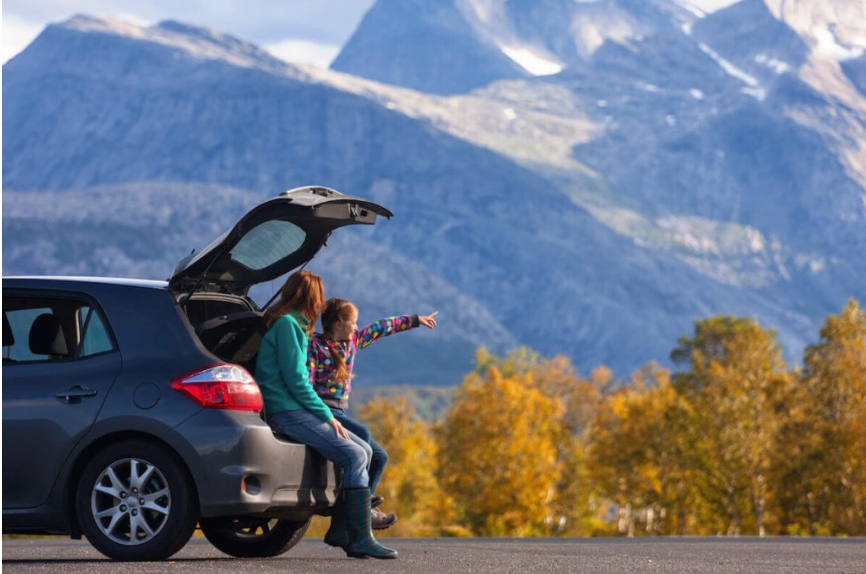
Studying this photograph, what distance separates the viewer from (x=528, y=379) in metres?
85.1

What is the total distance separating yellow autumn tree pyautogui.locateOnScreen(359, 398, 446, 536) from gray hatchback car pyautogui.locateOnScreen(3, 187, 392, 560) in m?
78.4

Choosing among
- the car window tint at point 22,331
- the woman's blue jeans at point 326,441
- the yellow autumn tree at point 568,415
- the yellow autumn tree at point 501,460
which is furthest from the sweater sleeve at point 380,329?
the yellow autumn tree at point 568,415

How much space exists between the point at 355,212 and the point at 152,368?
1.86 meters

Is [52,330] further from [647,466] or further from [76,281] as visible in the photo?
[647,466]

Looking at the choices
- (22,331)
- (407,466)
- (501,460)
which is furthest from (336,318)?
(407,466)

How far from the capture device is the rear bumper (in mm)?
7520

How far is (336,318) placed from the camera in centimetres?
870

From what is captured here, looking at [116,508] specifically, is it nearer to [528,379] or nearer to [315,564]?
[315,564]

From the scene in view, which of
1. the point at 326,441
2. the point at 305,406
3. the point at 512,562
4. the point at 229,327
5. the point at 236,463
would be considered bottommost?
the point at 512,562

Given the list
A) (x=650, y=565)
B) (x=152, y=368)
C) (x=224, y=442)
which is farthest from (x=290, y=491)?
(x=650, y=565)

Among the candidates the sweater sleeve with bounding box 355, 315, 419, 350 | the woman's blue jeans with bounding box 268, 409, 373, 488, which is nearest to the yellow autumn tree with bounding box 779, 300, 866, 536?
the sweater sleeve with bounding box 355, 315, 419, 350

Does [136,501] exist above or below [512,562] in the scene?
above

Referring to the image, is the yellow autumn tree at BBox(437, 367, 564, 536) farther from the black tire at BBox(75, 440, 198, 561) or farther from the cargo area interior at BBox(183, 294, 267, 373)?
the black tire at BBox(75, 440, 198, 561)

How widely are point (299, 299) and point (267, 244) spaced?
0.64 m
